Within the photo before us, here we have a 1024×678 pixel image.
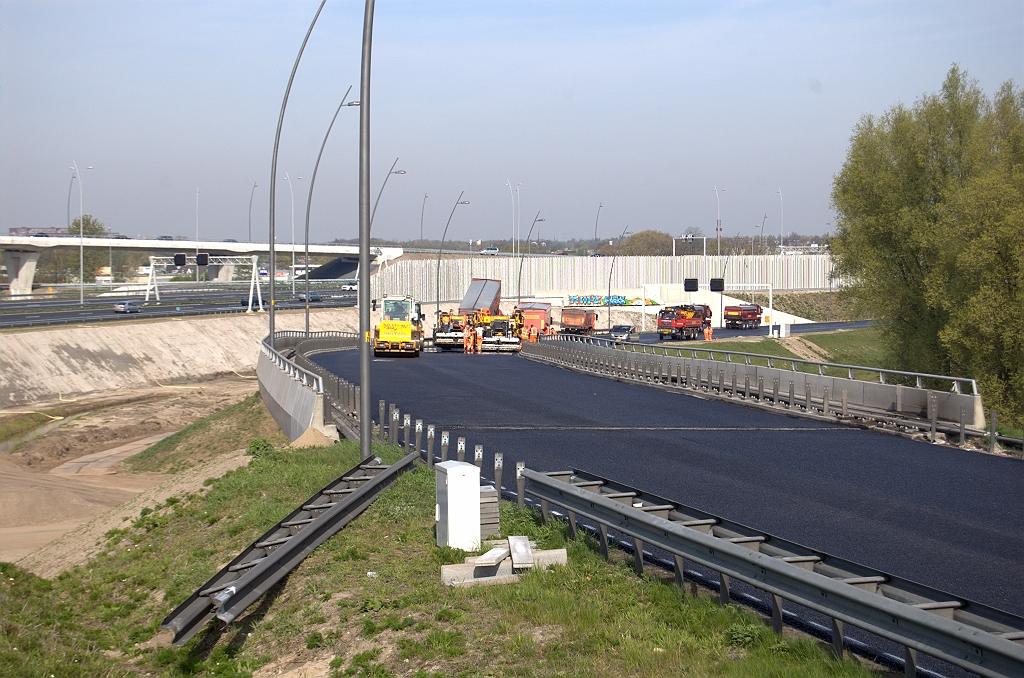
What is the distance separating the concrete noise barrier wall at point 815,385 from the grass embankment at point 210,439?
13526 mm

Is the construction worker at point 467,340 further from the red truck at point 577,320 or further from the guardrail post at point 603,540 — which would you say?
the guardrail post at point 603,540

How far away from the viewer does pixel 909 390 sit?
21.5 meters

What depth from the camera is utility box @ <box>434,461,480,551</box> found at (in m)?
9.84

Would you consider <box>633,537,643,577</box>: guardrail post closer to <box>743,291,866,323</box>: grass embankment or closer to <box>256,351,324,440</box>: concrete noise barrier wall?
<box>256,351,324,440</box>: concrete noise barrier wall

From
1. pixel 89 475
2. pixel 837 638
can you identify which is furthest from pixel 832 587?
pixel 89 475

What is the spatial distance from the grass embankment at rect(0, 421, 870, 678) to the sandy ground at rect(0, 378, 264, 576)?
17.1 feet

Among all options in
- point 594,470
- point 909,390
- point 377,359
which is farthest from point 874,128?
point 594,470

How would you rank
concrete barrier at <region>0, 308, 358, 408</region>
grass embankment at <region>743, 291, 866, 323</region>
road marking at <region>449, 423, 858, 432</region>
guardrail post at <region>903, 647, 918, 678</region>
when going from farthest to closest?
grass embankment at <region>743, 291, 866, 323</region>
concrete barrier at <region>0, 308, 358, 408</region>
road marking at <region>449, 423, 858, 432</region>
guardrail post at <region>903, 647, 918, 678</region>

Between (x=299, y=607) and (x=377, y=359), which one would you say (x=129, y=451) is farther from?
(x=299, y=607)

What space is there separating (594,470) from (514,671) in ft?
28.2

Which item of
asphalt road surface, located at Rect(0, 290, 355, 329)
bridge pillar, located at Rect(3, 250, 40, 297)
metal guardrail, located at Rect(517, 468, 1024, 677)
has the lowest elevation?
asphalt road surface, located at Rect(0, 290, 355, 329)

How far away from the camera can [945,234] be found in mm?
34000

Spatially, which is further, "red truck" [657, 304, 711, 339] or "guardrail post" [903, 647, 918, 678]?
"red truck" [657, 304, 711, 339]

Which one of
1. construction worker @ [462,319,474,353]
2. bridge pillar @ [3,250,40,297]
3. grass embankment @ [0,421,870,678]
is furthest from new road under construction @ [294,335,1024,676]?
bridge pillar @ [3,250,40,297]
